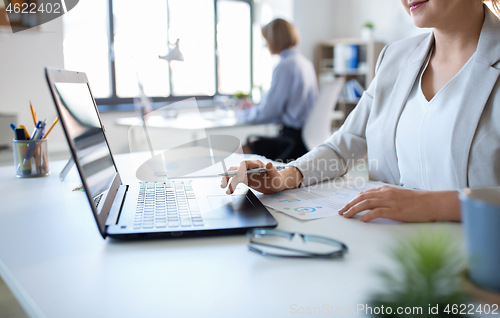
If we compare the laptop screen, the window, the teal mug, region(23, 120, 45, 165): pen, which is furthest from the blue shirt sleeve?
the teal mug

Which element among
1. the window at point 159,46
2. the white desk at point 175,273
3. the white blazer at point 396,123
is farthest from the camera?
the window at point 159,46

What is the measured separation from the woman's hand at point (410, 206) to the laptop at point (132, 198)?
0.18 metres

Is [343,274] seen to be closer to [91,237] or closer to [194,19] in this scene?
[91,237]

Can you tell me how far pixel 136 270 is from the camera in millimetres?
547

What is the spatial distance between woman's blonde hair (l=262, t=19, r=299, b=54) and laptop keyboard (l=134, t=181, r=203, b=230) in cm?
255

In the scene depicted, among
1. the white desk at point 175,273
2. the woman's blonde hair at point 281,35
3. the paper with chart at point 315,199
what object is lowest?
the paper with chart at point 315,199

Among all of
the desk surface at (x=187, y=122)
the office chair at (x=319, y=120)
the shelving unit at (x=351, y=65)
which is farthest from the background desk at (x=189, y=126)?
the shelving unit at (x=351, y=65)

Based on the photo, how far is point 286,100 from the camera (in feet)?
10.5

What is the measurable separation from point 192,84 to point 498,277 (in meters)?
4.84

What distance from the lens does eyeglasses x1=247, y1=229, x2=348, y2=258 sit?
0.57 m

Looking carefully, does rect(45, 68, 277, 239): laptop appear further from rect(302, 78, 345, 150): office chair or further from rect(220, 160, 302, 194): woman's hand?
rect(302, 78, 345, 150): office chair

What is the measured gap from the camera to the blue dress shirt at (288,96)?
3174 millimetres

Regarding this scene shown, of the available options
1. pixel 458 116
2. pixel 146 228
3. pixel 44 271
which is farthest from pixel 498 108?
pixel 44 271

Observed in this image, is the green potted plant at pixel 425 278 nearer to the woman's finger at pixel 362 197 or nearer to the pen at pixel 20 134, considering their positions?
the woman's finger at pixel 362 197
